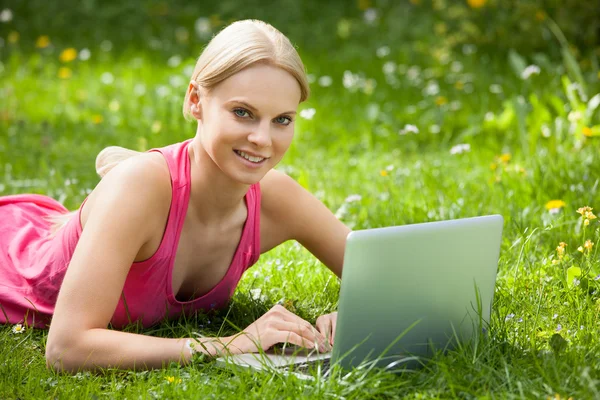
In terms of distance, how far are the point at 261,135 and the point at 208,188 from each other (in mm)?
344

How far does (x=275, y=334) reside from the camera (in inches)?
88.9

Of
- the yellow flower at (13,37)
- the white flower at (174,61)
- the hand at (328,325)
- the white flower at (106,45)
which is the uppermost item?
the yellow flower at (13,37)

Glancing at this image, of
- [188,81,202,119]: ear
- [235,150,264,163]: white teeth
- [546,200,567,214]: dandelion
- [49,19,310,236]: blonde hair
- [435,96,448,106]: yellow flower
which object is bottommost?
[546,200,567,214]: dandelion

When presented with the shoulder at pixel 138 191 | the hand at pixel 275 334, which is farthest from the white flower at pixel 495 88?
the hand at pixel 275 334

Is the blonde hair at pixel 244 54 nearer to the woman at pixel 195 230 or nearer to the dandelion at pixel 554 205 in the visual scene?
the woman at pixel 195 230

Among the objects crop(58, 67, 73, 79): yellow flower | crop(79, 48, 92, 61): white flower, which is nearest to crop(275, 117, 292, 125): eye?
crop(58, 67, 73, 79): yellow flower

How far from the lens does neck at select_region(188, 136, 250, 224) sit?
257cm

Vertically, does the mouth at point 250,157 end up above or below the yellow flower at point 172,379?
above

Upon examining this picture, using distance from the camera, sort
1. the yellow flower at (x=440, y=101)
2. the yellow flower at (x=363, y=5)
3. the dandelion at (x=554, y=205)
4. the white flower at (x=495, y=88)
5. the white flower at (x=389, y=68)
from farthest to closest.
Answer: the yellow flower at (x=363, y=5) < the white flower at (x=389, y=68) < the white flower at (x=495, y=88) < the yellow flower at (x=440, y=101) < the dandelion at (x=554, y=205)

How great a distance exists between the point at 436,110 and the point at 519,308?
2684mm

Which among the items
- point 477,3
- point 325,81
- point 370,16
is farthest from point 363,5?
point 325,81

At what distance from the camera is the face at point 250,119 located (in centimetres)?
234

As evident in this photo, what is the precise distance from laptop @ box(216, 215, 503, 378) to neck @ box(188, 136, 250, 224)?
53 cm

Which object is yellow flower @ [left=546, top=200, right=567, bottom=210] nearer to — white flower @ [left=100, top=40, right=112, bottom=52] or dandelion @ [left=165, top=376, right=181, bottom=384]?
dandelion @ [left=165, top=376, right=181, bottom=384]
